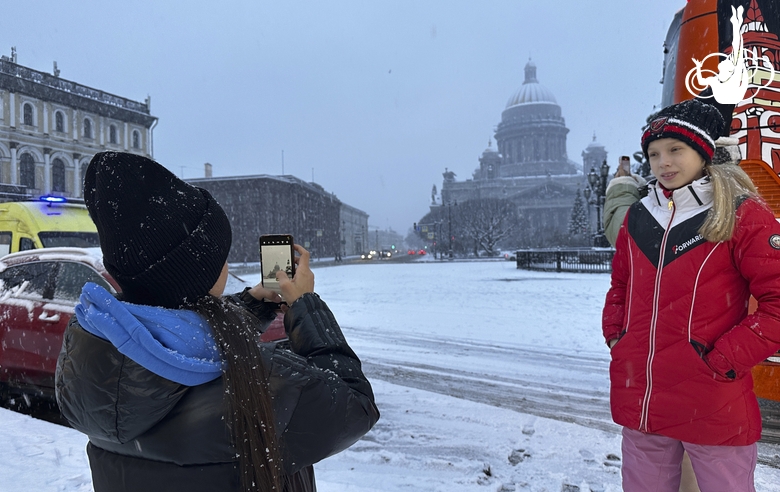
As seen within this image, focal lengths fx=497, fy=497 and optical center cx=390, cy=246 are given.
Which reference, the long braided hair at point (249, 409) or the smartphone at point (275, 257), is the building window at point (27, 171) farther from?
the long braided hair at point (249, 409)

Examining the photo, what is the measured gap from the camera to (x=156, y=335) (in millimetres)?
1127

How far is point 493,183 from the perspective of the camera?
103 meters

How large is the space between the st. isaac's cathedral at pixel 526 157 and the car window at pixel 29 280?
90301mm

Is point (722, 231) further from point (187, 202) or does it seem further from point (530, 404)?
point (530, 404)

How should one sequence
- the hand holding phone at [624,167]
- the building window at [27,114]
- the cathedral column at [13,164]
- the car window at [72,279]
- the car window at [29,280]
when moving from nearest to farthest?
the hand holding phone at [624,167]
the car window at [72,279]
the car window at [29,280]
the cathedral column at [13,164]
the building window at [27,114]

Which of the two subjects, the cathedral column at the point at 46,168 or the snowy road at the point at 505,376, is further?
the cathedral column at the point at 46,168

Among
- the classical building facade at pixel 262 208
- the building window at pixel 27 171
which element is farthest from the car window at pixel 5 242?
the classical building facade at pixel 262 208

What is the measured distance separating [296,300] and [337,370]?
269mm

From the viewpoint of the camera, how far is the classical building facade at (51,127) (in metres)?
42.4

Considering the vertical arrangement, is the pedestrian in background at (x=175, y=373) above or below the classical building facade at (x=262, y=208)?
below

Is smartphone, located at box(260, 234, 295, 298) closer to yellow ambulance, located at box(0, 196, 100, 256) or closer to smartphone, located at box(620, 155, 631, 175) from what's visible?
smartphone, located at box(620, 155, 631, 175)

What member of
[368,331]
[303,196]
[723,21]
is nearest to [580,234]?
[303,196]

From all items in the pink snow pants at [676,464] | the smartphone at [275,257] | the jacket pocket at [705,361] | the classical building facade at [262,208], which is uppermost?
the classical building facade at [262,208]

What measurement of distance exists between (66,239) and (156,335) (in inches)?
392
